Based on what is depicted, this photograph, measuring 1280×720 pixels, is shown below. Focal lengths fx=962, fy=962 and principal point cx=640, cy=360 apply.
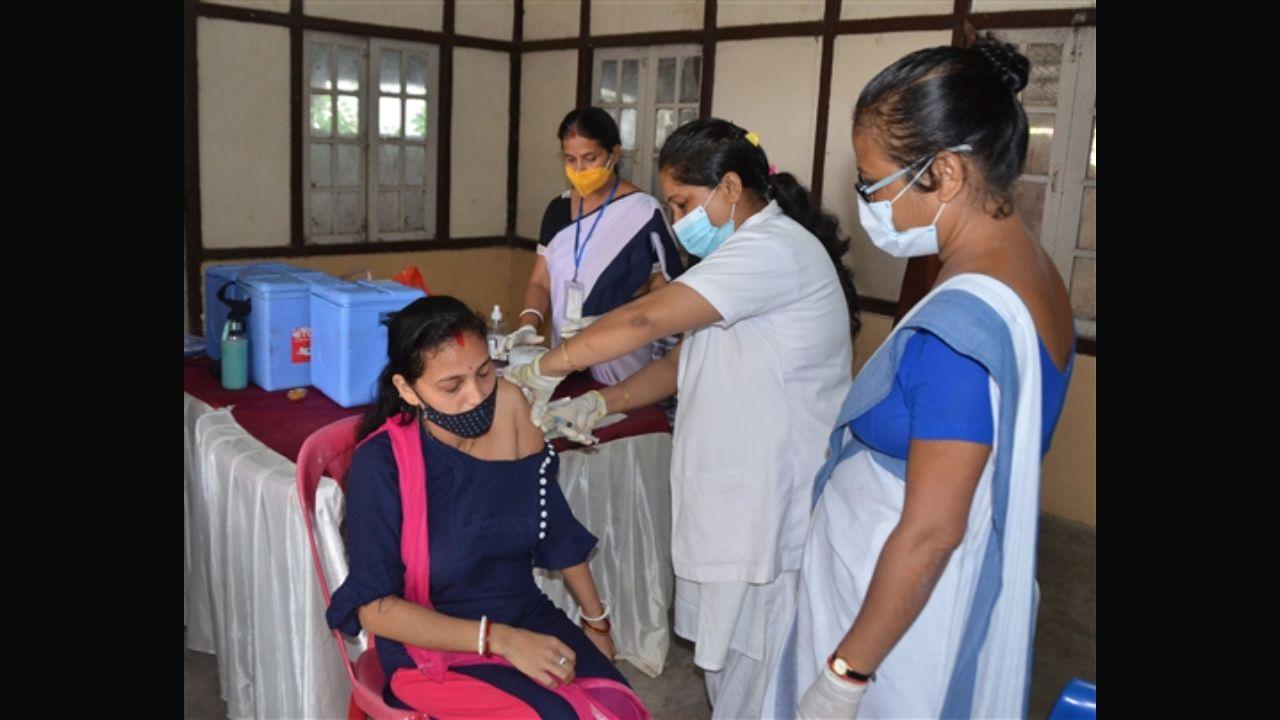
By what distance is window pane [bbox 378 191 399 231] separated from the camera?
225 inches

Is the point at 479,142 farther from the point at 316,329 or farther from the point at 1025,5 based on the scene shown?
the point at 316,329

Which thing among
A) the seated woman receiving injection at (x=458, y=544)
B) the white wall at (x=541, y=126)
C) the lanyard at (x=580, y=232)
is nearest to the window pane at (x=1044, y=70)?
the lanyard at (x=580, y=232)

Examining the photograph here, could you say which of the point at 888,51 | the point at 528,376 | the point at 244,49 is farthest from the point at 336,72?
the point at 528,376

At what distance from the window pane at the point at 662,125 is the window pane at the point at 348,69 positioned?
171cm

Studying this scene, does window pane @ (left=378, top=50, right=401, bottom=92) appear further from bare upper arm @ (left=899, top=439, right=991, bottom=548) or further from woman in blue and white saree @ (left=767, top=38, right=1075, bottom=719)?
bare upper arm @ (left=899, top=439, right=991, bottom=548)

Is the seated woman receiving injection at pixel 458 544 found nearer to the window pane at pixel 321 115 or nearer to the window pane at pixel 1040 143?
the window pane at pixel 1040 143

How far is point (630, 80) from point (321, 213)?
192 centimetres

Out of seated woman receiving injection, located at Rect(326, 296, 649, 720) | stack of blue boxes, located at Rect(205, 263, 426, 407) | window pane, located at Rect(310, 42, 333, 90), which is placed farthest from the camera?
window pane, located at Rect(310, 42, 333, 90)

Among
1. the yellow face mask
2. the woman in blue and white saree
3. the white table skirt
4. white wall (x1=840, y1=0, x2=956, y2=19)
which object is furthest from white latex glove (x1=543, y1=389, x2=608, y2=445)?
white wall (x1=840, y1=0, x2=956, y2=19)

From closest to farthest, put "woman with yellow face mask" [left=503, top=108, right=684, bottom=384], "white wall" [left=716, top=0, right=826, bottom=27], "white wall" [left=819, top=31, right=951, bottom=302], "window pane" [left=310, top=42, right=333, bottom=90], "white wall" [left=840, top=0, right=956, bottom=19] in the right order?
"woman with yellow face mask" [left=503, top=108, right=684, bottom=384], "white wall" [left=840, top=0, right=956, bottom=19], "white wall" [left=819, top=31, right=951, bottom=302], "white wall" [left=716, top=0, right=826, bottom=27], "window pane" [left=310, top=42, right=333, bottom=90]

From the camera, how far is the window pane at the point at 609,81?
5.61 meters

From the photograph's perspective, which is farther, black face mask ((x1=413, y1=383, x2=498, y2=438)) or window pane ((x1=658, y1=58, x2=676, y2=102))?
window pane ((x1=658, y1=58, x2=676, y2=102))

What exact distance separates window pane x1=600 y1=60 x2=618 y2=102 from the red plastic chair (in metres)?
4.13

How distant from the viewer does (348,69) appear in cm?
539
